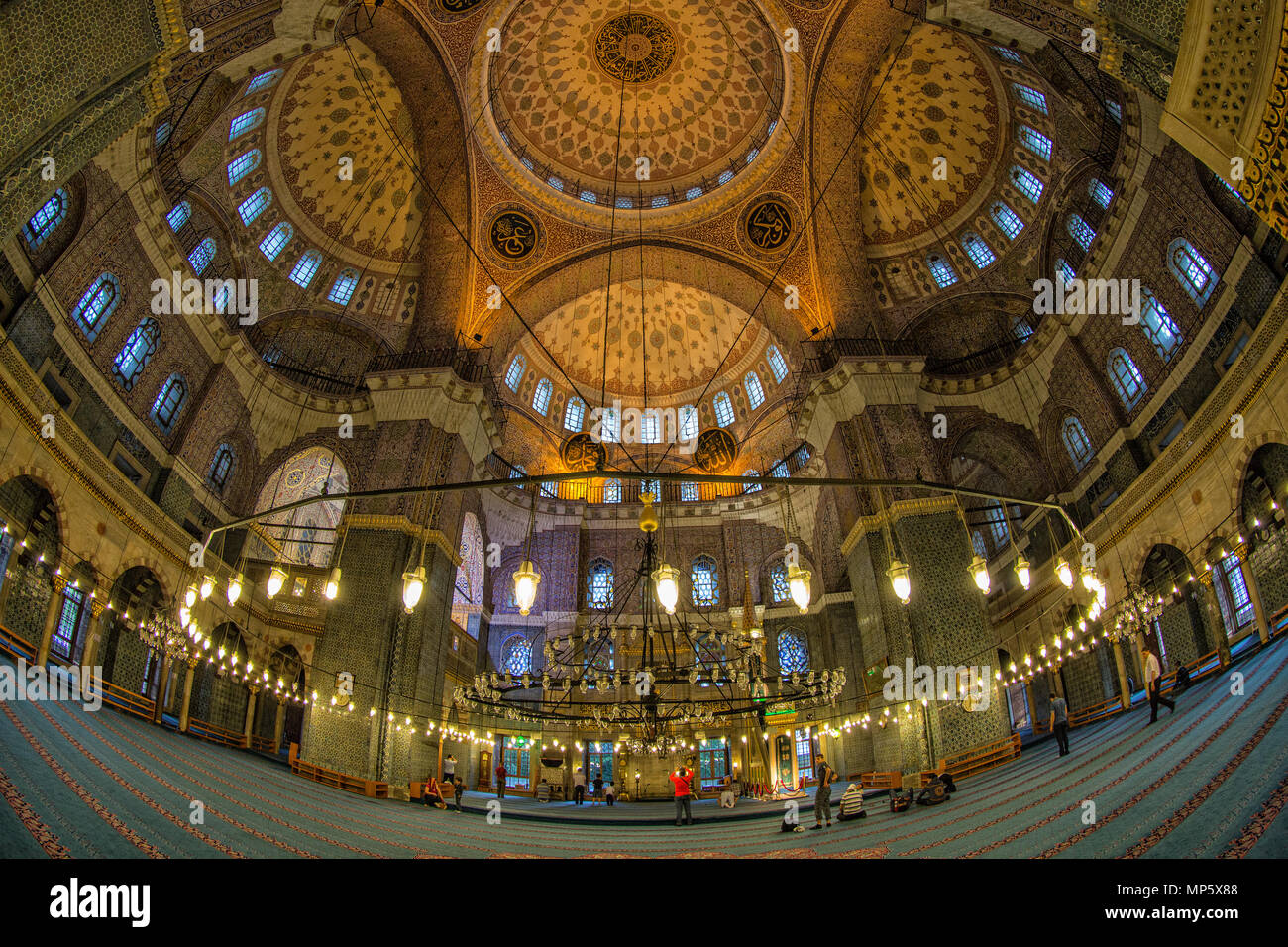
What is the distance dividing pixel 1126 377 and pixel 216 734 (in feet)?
70.6

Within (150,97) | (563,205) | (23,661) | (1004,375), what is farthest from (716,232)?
(23,661)

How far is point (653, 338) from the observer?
2391 centimetres

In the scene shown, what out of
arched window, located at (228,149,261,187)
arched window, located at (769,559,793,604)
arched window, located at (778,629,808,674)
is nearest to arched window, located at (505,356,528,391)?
arched window, located at (228,149,261,187)

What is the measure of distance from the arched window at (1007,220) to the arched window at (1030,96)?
230 cm

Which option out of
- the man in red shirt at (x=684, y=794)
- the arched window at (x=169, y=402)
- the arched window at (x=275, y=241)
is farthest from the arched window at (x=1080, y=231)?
the arched window at (x=169, y=402)

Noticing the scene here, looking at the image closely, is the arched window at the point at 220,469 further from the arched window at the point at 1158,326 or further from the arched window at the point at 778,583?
the arched window at the point at 1158,326

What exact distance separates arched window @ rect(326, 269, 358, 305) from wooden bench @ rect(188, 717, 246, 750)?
10.9 meters

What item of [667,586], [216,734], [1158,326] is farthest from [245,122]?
[1158,326]

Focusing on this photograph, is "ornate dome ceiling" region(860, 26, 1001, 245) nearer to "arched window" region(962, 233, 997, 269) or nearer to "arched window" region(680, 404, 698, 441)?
"arched window" region(962, 233, 997, 269)

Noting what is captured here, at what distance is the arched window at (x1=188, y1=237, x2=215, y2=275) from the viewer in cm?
1406

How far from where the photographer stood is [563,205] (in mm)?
18766

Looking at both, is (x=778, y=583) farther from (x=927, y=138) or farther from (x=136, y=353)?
(x=136, y=353)
